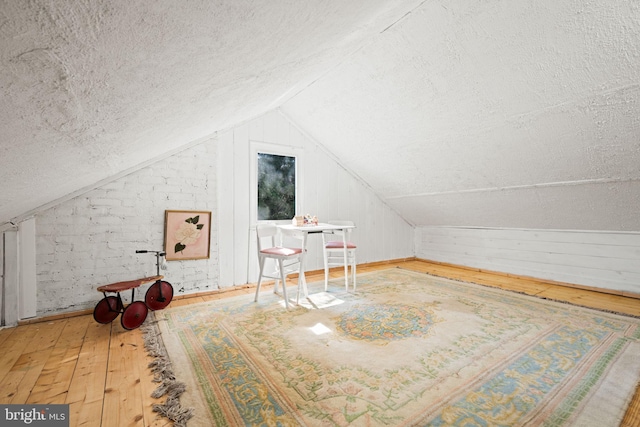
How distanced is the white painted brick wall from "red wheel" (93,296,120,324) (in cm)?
46

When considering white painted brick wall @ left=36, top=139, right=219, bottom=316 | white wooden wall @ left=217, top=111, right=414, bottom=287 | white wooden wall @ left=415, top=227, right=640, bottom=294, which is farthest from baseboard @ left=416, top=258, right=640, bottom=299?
white painted brick wall @ left=36, top=139, right=219, bottom=316

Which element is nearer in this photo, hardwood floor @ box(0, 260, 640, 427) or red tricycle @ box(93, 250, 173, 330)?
hardwood floor @ box(0, 260, 640, 427)

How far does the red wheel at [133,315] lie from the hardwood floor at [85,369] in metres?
0.07

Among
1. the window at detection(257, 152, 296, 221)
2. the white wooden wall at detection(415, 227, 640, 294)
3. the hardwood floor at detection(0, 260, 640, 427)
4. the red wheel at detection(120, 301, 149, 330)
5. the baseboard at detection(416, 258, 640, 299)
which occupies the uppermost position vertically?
the window at detection(257, 152, 296, 221)

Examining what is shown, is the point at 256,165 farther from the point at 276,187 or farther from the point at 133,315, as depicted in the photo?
the point at 133,315

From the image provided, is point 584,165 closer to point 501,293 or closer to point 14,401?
point 501,293

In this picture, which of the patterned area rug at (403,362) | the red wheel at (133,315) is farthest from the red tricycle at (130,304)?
the patterned area rug at (403,362)

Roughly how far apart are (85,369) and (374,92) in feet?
11.9

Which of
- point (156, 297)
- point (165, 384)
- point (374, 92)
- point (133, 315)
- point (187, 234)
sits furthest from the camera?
point (187, 234)

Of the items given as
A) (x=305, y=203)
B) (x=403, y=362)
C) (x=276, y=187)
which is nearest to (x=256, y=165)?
(x=276, y=187)

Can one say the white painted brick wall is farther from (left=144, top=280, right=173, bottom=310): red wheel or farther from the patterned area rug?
the patterned area rug

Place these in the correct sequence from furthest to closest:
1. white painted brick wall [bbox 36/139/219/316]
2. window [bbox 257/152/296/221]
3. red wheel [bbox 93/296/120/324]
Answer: window [bbox 257/152/296/221]
white painted brick wall [bbox 36/139/219/316]
red wheel [bbox 93/296/120/324]

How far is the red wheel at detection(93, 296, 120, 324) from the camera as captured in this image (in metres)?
2.55

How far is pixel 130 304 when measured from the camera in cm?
247
